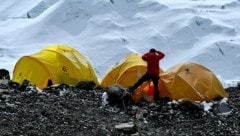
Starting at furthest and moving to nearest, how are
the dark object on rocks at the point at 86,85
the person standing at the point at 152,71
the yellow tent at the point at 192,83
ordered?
the dark object on rocks at the point at 86,85
the yellow tent at the point at 192,83
the person standing at the point at 152,71

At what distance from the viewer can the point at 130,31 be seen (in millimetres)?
70750

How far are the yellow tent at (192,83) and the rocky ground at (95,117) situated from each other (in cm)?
74

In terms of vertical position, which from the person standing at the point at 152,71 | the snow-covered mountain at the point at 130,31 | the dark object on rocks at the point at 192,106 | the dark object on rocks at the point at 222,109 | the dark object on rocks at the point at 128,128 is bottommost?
the snow-covered mountain at the point at 130,31

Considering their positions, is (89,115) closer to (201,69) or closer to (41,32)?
(201,69)

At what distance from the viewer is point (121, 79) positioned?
13.6 meters

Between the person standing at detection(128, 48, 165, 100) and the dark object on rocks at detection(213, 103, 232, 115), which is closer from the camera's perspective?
the dark object on rocks at detection(213, 103, 232, 115)

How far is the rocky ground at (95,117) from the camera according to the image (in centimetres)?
859

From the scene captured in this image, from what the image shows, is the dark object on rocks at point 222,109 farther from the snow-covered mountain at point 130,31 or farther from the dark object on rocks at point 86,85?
the snow-covered mountain at point 130,31

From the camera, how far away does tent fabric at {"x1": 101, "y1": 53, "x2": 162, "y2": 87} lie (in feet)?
44.4

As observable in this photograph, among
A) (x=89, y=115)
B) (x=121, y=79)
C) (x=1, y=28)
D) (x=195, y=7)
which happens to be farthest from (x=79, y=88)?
(x=195, y=7)

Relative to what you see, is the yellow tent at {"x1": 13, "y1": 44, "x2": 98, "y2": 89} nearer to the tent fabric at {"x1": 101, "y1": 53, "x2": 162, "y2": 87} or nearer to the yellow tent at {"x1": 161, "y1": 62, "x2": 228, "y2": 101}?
the tent fabric at {"x1": 101, "y1": 53, "x2": 162, "y2": 87}

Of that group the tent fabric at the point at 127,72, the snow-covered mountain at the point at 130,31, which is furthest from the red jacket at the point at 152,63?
the snow-covered mountain at the point at 130,31

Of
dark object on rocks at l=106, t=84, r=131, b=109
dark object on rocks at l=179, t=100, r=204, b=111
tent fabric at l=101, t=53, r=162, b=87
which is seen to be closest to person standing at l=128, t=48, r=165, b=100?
dark object on rocks at l=106, t=84, r=131, b=109

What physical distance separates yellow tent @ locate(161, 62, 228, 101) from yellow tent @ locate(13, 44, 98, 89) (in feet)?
10.3
